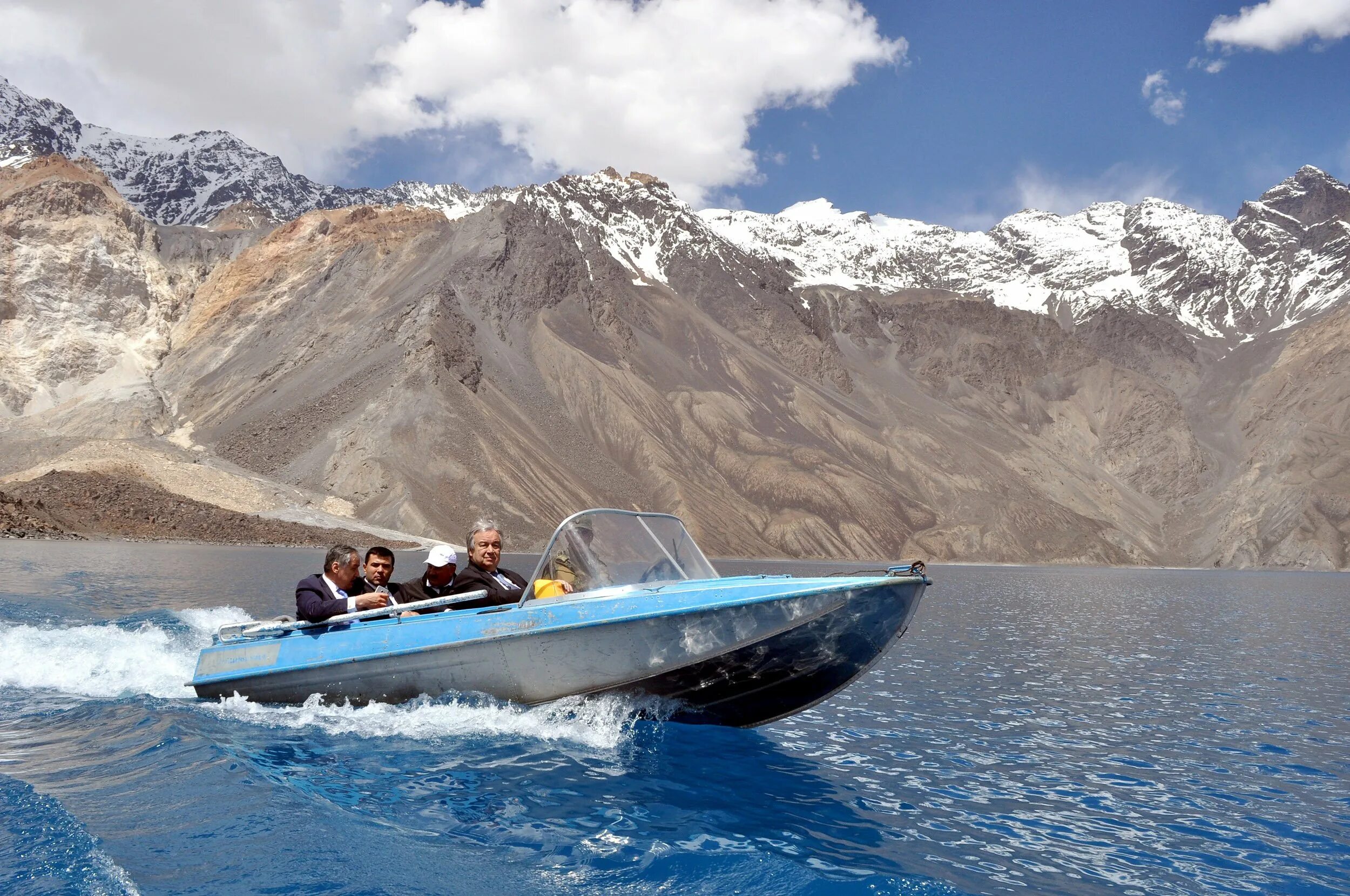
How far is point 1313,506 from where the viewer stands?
121562 mm

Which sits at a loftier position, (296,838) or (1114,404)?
(1114,404)

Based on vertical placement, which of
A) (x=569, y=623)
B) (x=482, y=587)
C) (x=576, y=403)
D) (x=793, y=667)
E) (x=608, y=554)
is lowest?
(x=793, y=667)

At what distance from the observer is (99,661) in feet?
51.4

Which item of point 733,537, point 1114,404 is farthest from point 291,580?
point 1114,404

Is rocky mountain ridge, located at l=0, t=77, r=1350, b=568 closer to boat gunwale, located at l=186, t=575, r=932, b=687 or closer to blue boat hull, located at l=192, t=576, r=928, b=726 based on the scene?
boat gunwale, located at l=186, t=575, r=932, b=687

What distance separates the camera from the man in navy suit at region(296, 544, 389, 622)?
11750 mm

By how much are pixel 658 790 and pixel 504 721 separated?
7.58ft

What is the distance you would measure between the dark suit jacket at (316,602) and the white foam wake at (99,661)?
3276 mm

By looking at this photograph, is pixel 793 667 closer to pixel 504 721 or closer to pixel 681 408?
pixel 504 721

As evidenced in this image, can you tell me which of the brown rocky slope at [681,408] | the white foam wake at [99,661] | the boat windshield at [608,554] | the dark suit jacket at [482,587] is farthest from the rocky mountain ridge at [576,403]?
the boat windshield at [608,554]

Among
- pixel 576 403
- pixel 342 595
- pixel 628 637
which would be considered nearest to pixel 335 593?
pixel 342 595

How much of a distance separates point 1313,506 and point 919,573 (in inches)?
5299

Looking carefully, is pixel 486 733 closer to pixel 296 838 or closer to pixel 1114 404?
pixel 296 838

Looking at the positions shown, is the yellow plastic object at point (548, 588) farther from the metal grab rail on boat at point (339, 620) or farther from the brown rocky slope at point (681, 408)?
the brown rocky slope at point (681, 408)
